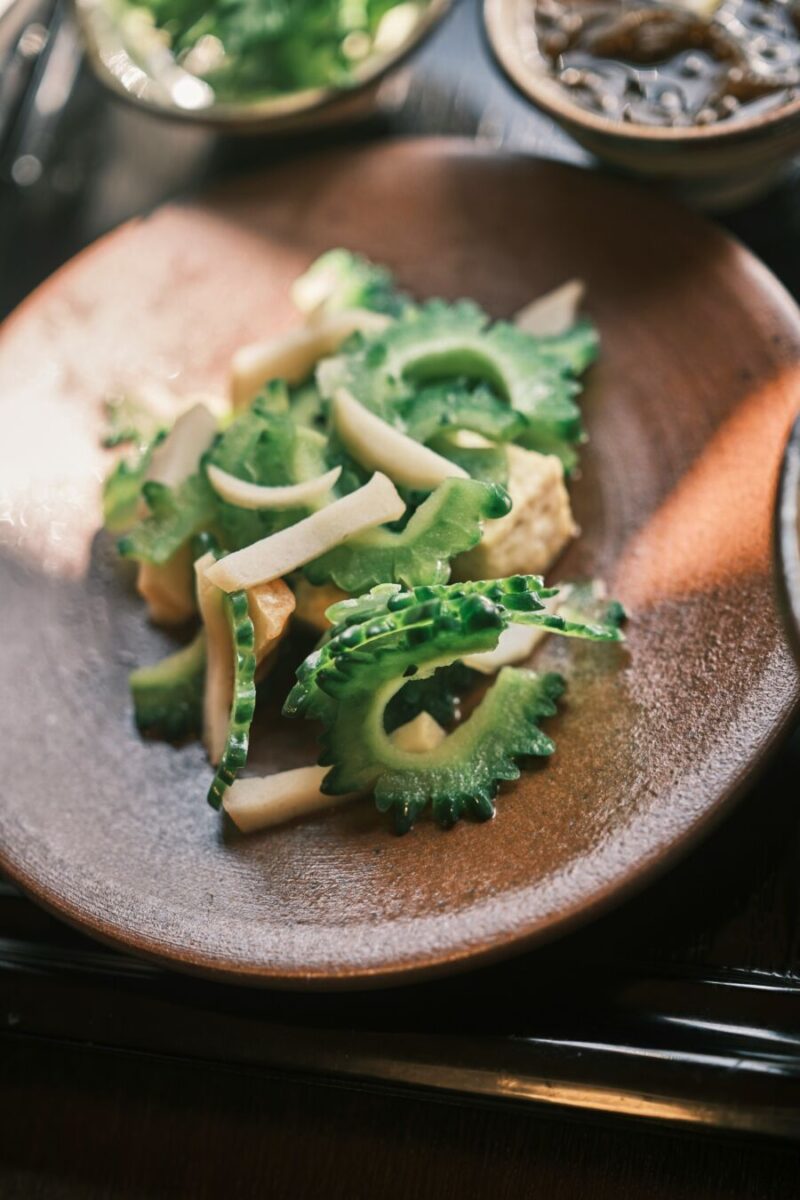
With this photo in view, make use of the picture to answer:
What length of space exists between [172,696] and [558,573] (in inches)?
28.7

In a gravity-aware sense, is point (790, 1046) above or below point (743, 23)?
below

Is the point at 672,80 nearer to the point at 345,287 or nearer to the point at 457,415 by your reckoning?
the point at 345,287

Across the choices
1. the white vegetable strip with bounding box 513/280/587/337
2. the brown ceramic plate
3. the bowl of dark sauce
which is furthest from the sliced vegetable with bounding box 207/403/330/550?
the bowl of dark sauce

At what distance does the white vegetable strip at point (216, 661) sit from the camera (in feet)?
6.16

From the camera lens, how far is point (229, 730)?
1804mm

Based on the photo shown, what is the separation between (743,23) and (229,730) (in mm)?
1875

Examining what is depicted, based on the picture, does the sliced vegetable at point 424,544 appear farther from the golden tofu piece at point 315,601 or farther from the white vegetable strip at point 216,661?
the white vegetable strip at point 216,661

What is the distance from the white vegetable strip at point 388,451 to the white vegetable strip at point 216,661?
316 millimetres

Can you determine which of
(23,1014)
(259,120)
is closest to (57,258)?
(259,120)

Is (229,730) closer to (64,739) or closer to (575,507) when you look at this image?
(64,739)

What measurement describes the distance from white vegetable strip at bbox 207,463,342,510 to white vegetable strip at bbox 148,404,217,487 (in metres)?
0.16

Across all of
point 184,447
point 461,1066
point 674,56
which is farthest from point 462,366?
point 461,1066

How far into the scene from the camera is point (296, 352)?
2215 millimetres

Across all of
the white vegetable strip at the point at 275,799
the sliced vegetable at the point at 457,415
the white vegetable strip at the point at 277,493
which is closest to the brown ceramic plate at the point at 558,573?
the white vegetable strip at the point at 275,799
